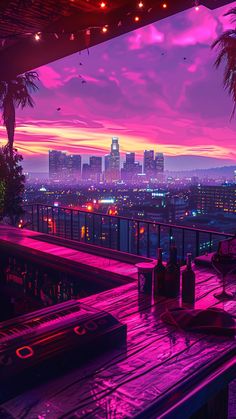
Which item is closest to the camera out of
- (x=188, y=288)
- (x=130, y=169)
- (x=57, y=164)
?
(x=188, y=288)

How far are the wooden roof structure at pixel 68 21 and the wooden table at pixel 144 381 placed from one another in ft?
10.4

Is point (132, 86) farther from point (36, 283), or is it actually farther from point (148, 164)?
point (36, 283)

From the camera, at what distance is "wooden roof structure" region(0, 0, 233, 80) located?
354 centimetres

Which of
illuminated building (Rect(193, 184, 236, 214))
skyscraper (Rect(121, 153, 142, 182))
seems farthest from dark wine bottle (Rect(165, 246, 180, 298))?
skyscraper (Rect(121, 153, 142, 182))

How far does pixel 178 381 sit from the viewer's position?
1.01 metres

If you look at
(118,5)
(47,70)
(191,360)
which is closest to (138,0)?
(118,5)

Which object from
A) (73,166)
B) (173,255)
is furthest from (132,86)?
(173,255)

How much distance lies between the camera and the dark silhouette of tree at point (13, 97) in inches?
291

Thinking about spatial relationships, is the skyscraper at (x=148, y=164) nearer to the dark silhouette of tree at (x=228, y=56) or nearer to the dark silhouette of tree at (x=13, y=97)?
the dark silhouette of tree at (x=13, y=97)

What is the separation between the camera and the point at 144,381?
40.4 inches

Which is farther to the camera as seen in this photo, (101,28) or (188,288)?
(101,28)

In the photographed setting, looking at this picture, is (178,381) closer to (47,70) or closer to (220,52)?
(220,52)

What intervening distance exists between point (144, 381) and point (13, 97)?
7324 mm

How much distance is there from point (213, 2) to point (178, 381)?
3624 mm
